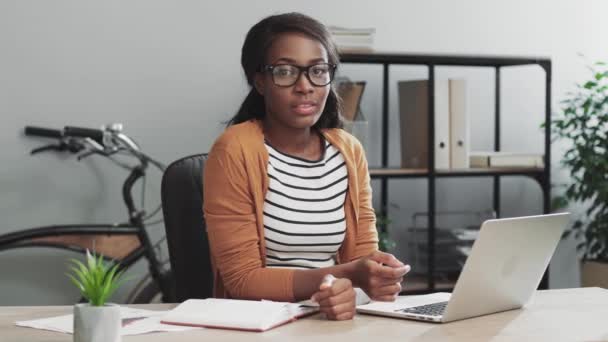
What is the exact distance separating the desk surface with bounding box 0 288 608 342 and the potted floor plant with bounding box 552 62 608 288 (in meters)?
1.86

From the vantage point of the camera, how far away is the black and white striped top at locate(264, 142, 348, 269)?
5.77 ft

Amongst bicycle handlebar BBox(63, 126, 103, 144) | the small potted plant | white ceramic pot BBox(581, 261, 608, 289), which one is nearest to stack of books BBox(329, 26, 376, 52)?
bicycle handlebar BBox(63, 126, 103, 144)

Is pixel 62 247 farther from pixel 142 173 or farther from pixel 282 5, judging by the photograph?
pixel 282 5

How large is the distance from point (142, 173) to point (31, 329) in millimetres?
1490

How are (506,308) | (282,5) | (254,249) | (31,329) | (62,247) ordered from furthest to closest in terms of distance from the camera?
(282,5) → (62,247) → (254,249) → (506,308) → (31,329)

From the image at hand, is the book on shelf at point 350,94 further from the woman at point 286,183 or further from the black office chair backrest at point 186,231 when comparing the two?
the black office chair backrest at point 186,231

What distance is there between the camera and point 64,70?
9.78ft

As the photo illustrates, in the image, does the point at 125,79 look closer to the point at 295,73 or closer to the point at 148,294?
the point at 148,294

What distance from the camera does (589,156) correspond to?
10.7ft

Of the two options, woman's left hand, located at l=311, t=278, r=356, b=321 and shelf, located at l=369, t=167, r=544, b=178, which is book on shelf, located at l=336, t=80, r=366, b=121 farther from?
woman's left hand, located at l=311, t=278, r=356, b=321

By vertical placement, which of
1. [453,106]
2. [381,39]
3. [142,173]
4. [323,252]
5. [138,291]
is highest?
[381,39]

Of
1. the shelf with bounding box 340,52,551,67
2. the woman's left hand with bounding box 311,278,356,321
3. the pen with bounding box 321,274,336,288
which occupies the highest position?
the shelf with bounding box 340,52,551,67

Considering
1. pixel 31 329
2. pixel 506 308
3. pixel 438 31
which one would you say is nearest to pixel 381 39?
pixel 438 31

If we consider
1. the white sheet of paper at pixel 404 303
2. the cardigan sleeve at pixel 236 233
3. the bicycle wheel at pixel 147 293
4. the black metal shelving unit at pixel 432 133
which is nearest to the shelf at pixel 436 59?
the black metal shelving unit at pixel 432 133
